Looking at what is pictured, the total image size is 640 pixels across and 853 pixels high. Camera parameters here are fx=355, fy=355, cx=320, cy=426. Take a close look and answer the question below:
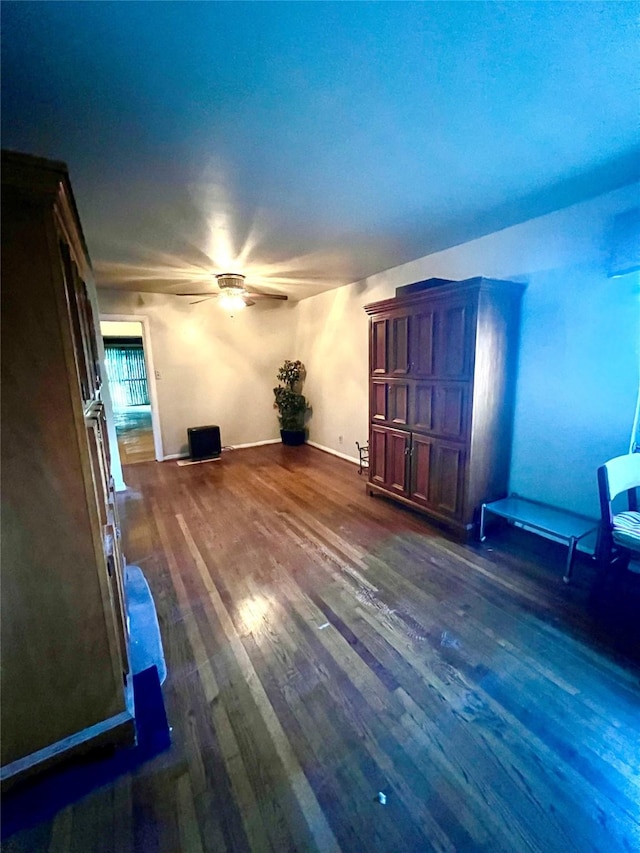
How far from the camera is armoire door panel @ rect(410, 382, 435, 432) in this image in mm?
2979

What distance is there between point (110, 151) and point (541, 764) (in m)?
3.18

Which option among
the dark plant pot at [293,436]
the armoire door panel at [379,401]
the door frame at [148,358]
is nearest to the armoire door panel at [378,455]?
the armoire door panel at [379,401]

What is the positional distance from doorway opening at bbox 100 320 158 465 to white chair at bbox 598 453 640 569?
6761 mm

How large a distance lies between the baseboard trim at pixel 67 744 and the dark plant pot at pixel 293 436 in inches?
190

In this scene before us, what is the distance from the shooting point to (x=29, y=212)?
100cm

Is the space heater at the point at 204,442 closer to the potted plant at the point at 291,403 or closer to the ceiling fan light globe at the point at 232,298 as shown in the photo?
the potted plant at the point at 291,403

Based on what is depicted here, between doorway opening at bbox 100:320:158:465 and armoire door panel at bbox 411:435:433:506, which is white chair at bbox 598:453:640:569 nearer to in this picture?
armoire door panel at bbox 411:435:433:506

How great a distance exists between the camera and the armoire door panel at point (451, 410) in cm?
272

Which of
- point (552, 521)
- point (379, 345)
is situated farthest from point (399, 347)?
point (552, 521)

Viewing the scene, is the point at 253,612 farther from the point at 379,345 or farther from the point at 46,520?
the point at 379,345

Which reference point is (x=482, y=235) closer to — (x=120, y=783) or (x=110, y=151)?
(x=110, y=151)

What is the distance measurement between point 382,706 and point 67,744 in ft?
3.90

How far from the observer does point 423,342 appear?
9.76 feet

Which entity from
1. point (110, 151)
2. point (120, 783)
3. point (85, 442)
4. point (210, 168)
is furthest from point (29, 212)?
point (120, 783)
